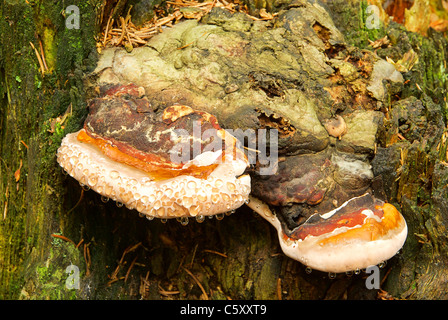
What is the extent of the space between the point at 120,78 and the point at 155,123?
20.8 inches

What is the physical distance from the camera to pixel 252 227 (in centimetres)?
364

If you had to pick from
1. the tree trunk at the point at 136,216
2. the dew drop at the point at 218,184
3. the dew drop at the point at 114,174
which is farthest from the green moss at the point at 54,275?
the dew drop at the point at 218,184

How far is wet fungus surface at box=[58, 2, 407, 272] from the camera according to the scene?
8.30 ft

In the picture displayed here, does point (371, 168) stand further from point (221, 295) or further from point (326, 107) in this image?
point (221, 295)

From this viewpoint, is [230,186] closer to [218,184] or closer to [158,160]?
[218,184]

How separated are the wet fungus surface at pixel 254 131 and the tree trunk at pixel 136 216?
268 mm

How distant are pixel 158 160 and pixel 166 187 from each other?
215 millimetres

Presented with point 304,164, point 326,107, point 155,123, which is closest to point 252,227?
point 304,164

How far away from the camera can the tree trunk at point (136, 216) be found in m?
3.04

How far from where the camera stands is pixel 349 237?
8.73ft

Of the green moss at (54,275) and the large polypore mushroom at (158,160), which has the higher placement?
the large polypore mushroom at (158,160)

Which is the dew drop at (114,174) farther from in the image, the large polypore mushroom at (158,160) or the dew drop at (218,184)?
the dew drop at (218,184)

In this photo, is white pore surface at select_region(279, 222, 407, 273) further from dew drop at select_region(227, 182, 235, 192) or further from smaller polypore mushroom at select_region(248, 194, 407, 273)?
dew drop at select_region(227, 182, 235, 192)
